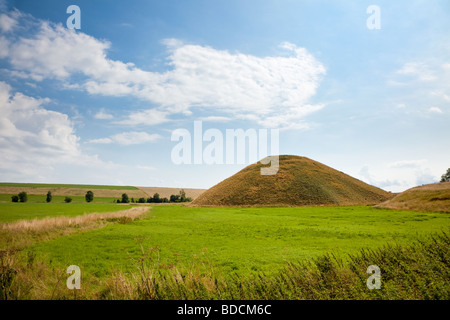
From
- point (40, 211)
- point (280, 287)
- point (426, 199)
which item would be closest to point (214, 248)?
point (280, 287)

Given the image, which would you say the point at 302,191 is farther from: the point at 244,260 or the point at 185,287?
the point at 185,287

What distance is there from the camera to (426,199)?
53.2 meters

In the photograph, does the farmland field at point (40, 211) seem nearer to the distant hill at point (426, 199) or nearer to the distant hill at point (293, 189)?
the distant hill at point (293, 189)

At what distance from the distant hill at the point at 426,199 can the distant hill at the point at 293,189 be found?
28262 millimetres

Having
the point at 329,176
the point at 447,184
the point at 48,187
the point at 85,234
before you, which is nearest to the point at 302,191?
the point at 329,176

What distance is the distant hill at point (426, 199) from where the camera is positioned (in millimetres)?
47938

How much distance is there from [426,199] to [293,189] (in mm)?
45592

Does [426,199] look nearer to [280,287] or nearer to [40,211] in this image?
[280,287]

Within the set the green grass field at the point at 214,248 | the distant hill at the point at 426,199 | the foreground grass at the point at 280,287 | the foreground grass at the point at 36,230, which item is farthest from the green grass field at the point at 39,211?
the distant hill at the point at 426,199

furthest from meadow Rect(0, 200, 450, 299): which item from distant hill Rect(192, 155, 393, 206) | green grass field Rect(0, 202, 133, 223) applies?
distant hill Rect(192, 155, 393, 206)
